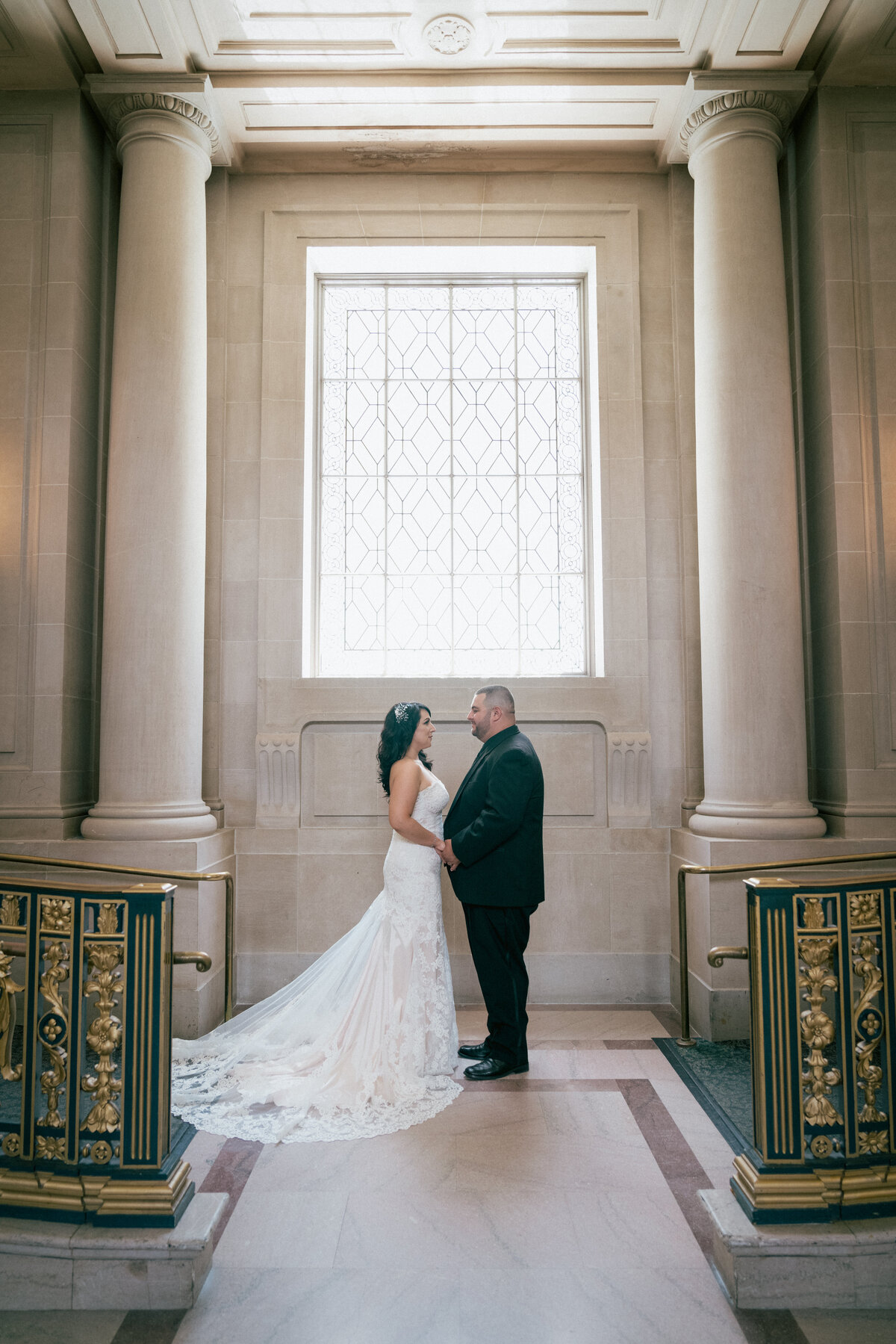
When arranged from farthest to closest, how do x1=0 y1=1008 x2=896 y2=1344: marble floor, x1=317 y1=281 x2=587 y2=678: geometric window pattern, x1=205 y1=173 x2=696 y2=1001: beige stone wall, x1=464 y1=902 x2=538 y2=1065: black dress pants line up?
x1=317 y1=281 x2=587 y2=678: geometric window pattern
x1=205 y1=173 x2=696 y2=1001: beige stone wall
x1=464 y1=902 x2=538 y2=1065: black dress pants
x1=0 y1=1008 x2=896 y2=1344: marble floor

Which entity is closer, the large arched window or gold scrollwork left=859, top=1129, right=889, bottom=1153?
gold scrollwork left=859, top=1129, right=889, bottom=1153

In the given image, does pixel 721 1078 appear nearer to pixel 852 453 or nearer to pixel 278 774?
pixel 278 774

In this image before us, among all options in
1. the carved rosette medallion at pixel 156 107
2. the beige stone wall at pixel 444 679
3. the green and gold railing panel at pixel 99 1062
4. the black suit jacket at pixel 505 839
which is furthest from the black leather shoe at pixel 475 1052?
the carved rosette medallion at pixel 156 107

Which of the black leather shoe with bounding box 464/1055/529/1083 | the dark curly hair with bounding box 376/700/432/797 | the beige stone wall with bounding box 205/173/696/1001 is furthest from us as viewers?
the beige stone wall with bounding box 205/173/696/1001

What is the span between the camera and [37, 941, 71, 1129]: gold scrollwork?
2.84 meters

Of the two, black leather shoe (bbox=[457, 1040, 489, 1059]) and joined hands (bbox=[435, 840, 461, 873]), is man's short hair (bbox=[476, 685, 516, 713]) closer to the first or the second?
joined hands (bbox=[435, 840, 461, 873])

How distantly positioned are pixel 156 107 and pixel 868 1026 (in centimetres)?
658

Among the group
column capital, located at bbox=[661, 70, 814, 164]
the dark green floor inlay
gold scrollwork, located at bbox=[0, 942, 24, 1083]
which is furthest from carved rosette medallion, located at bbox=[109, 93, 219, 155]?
the dark green floor inlay

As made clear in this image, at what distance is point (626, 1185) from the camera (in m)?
3.46

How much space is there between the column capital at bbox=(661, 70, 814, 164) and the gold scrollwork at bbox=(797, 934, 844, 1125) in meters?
5.43

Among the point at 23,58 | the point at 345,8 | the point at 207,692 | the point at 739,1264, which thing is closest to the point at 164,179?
the point at 23,58

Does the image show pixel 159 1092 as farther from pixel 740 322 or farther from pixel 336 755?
pixel 740 322

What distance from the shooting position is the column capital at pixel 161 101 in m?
5.76

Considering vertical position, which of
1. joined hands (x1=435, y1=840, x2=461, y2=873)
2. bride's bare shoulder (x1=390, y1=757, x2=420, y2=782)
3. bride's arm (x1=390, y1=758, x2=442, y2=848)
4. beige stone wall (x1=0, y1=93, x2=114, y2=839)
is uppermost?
beige stone wall (x1=0, y1=93, x2=114, y2=839)
